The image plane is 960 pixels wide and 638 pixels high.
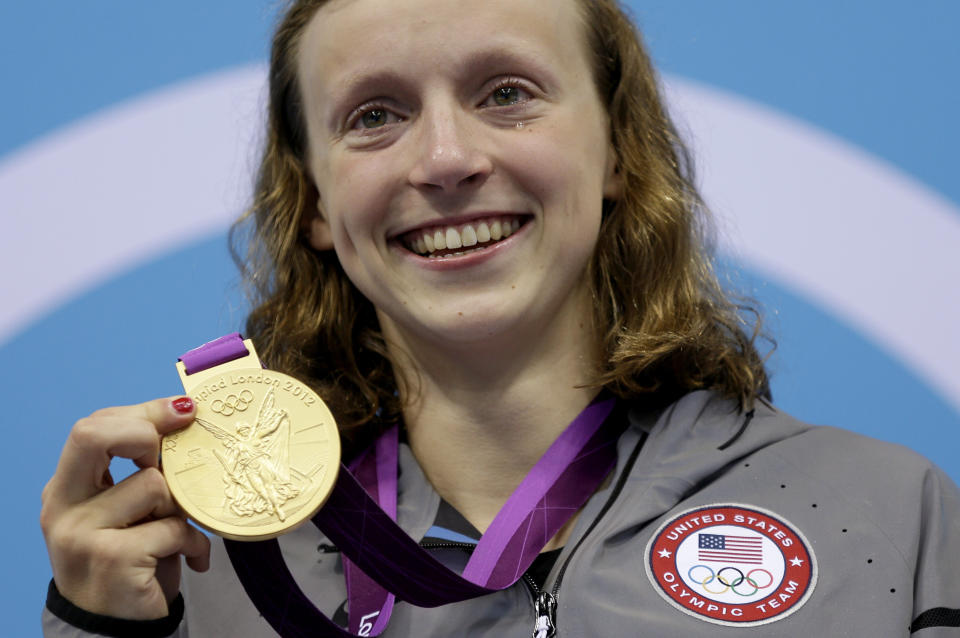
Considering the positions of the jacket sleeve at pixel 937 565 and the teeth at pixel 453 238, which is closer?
the jacket sleeve at pixel 937 565

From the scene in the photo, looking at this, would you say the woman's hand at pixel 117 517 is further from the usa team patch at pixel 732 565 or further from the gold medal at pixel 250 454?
the usa team patch at pixel 732 565

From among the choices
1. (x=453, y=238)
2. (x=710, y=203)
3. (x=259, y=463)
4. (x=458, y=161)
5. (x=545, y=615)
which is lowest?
(x=545, y=615)

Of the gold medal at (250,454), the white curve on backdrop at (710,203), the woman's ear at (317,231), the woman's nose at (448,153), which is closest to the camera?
the gold medal at (250,454)

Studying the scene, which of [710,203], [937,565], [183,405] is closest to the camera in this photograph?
[183,405]

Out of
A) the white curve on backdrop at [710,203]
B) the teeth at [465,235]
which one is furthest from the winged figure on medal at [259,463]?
the white curve on backdrop at [710,203]

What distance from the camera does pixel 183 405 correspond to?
115cm

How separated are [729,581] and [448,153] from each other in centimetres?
61

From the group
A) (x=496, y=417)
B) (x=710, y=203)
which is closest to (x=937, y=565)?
(x=496, y=417)

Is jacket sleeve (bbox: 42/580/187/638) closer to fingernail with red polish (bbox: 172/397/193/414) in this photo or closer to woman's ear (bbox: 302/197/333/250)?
fingernail with red polish (bbox: 172/397/193/414)

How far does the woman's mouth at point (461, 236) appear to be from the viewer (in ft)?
4.54

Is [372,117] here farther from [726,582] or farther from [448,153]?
[726,582]

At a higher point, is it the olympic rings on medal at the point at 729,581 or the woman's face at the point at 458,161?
the woman's face at the point at 458,161

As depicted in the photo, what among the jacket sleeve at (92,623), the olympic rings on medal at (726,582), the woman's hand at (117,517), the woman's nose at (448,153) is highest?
the woman's nose at (448,153)

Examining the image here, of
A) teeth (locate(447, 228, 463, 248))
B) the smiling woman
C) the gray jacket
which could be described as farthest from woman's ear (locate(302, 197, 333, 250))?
the gray jacket
